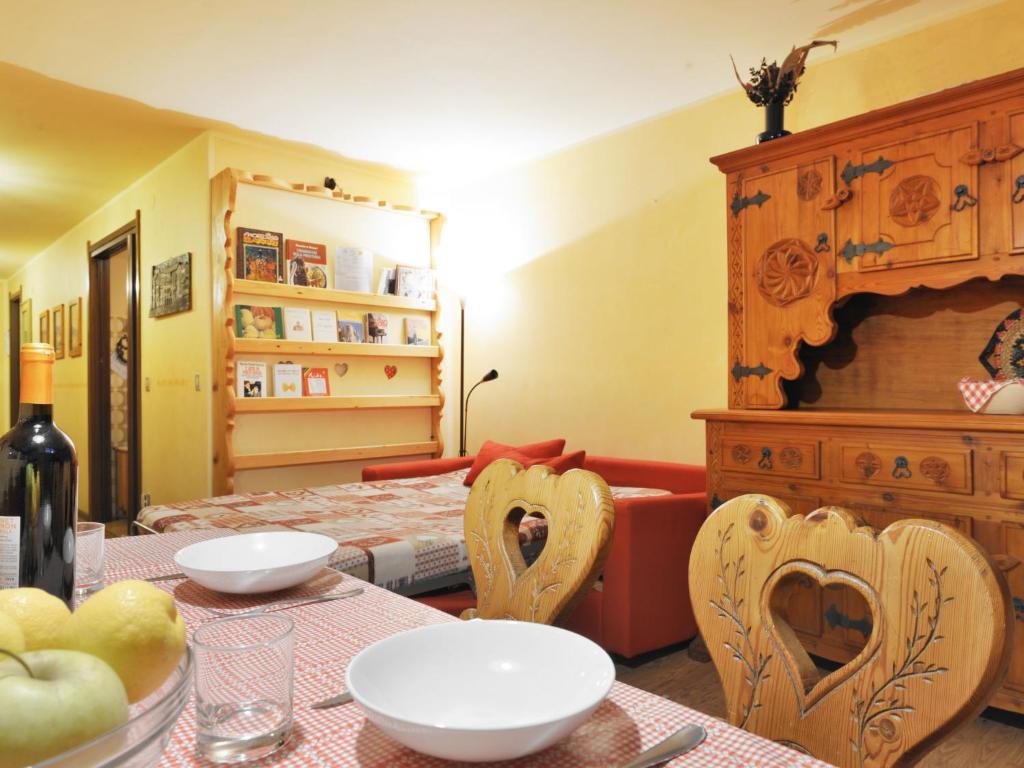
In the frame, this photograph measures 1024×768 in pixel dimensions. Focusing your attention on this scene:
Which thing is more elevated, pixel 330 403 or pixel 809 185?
pixel 809 185

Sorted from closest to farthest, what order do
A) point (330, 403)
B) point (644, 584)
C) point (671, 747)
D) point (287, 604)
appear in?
point (671, 747), point (287, 604), point (644, 584), point (330, 403)

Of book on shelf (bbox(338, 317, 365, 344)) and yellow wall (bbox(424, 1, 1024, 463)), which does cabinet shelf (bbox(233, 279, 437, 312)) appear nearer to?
book on shelf (bbox(338, 317, 365, 344))

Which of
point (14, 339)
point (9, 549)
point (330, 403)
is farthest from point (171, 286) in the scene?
point (14, 339)

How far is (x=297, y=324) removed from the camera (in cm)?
414

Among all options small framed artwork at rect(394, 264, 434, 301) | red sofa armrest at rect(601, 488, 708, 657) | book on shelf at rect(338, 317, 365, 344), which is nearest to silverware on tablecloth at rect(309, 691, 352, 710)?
red sofa armrest at rect(601, 488, 708, 657)

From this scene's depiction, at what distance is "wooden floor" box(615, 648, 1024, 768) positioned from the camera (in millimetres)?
1918

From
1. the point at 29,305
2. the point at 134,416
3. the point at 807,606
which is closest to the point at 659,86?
the point at 807,606

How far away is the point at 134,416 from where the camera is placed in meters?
4.96

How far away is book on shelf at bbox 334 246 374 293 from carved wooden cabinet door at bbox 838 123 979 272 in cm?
288

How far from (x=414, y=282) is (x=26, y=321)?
5.87 metres

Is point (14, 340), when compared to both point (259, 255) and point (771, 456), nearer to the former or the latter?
point (259, 255)

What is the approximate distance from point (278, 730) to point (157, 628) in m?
0.19

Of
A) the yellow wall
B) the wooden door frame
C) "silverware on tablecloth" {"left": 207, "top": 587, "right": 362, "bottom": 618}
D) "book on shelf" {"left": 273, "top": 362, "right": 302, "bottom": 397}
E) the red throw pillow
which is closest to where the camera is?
"silverware on tablecloth" {"left": 207, "top": 587, "right": 362, "bottom": 618}

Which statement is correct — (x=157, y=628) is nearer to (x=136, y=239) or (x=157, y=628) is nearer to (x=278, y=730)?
(x=278, y=730)
